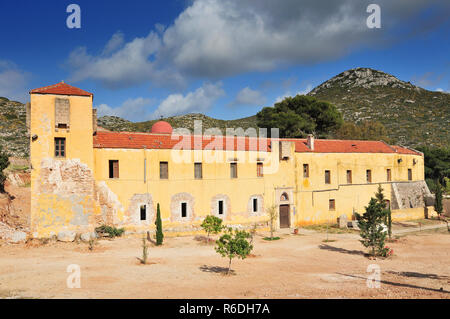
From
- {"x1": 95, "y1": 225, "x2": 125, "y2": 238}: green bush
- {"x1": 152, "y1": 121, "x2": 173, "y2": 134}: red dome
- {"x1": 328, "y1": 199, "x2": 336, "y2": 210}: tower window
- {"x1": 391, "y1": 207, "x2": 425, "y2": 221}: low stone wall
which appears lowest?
{"x1": 391, "y1": 207, "x2": 425, "y2": 221}: low stone wall

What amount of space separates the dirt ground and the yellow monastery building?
8.15 feet

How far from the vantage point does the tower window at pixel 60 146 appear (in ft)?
84.3

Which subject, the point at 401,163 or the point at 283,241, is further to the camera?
the point at 401,163

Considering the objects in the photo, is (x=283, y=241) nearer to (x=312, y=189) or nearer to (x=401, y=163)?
(x=312, y=189)

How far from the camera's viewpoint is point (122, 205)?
27000 millimetres

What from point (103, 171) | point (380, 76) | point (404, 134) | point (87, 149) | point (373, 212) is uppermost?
point (380, 76)

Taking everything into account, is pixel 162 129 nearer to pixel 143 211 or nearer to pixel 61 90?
pixel 143 211

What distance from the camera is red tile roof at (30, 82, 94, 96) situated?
2541 centimetres

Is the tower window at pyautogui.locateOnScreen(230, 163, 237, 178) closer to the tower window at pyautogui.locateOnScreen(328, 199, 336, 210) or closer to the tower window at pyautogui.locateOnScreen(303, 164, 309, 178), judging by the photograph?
the tower window at pyautogui.locateOnScreen(303, 164, 309, 178)

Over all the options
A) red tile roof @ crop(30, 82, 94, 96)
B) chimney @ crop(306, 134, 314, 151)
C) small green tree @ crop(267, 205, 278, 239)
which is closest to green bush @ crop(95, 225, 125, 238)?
red tile roof @ crop(30, 82, 94, 96)

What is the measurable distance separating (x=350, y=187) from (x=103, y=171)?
2672cm

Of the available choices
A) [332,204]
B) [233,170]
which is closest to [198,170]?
[233,170]

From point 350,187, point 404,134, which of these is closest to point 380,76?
point 404,134
